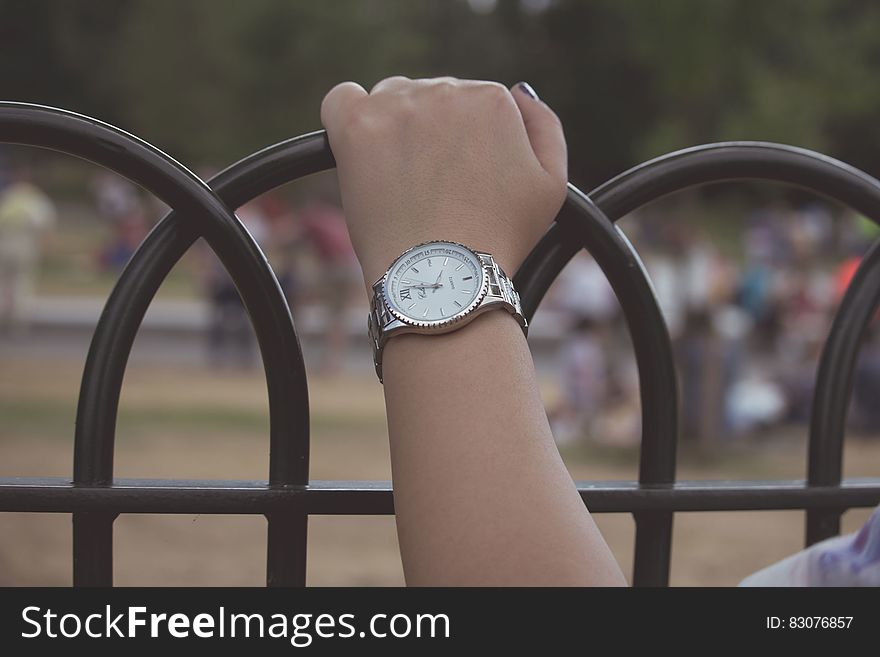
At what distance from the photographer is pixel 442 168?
79cm

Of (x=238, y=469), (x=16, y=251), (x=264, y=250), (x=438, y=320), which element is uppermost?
(x=16, y=251)

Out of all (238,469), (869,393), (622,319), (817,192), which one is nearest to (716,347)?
(869,393)

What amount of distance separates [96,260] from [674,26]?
29.6 ft

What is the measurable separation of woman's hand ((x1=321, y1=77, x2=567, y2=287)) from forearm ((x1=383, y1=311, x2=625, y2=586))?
10 cm

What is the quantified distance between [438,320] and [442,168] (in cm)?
13

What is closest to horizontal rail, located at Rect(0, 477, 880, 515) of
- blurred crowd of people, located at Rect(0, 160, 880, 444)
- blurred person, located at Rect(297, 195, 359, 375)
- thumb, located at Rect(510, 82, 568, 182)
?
thumb, located at Rect(510, 82, 568, 182)

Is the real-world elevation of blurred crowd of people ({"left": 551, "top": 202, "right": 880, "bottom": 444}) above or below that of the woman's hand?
above

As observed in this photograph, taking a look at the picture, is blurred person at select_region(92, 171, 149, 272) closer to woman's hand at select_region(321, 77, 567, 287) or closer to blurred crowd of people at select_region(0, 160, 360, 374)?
blurred crowd of people at select_region(0, 160, 360, 374)

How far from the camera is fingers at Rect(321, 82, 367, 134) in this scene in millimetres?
825

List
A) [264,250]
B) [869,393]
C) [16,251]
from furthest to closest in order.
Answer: [16,251]
[264,250]
[869,393]

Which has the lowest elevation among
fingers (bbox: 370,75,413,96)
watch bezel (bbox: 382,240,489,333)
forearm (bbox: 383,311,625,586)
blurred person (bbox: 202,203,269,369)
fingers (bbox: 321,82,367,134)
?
forearm (bbox: 383,311,625,586)

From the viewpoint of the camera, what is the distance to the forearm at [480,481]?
68 cm

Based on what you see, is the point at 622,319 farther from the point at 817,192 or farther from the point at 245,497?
the point at 245,497
